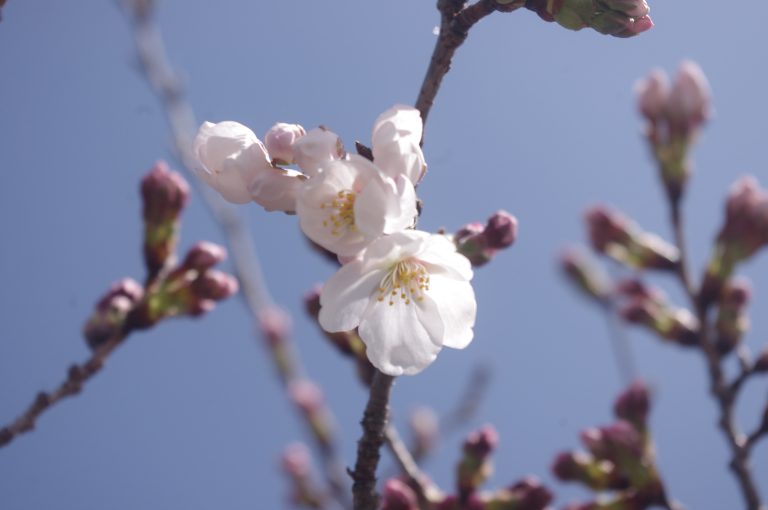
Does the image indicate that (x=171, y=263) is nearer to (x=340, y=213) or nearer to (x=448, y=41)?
(x=340, y=213)

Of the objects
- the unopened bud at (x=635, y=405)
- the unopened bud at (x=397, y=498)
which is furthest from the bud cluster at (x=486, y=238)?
the unopened bud at (x=635, y=405)

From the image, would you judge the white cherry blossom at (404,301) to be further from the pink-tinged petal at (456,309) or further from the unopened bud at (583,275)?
the unopened bud at (583,275)

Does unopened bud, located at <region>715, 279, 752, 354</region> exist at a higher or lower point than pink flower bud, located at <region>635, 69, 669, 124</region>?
lower

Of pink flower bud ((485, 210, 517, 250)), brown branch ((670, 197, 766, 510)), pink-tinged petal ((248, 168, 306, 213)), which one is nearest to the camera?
pink-tinged petal ((248, 168, 306, 213))

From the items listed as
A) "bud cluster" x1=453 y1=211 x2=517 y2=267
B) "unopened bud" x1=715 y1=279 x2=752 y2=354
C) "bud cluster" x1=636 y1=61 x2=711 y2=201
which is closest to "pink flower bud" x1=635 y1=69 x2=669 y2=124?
"bud cluster" x1=636 y1=61 x2=711 y2=201

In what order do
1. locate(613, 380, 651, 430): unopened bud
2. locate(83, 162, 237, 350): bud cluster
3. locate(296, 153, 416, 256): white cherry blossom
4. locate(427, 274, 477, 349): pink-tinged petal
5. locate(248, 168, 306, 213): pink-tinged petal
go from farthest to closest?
1. locate(613, 380, 651, 430): unopened bud
2. locate(83, 162, 237, 350): bud cluster
3. locate(427, 274, 477, 349): pink-tinged petal
4. locate(248, 168, 306, 213): pink-tinged petal
5. locate(296, 153, 416, 256): white cherry blossom

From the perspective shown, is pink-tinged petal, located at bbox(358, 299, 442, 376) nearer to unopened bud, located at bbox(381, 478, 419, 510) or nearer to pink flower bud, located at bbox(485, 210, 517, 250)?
pink flower bud, located at bbox(485, 210, 517, 250)
